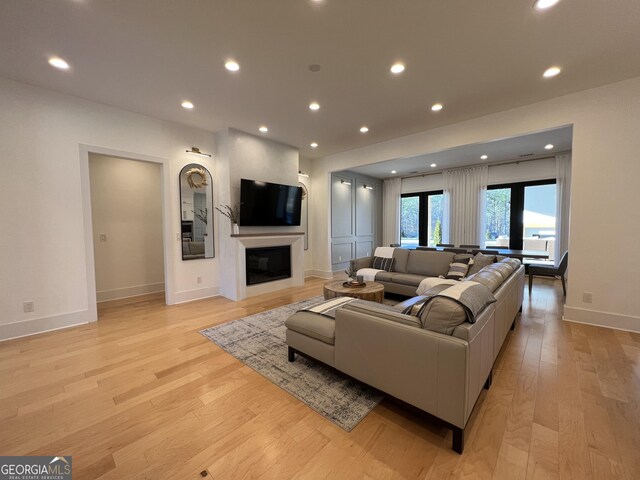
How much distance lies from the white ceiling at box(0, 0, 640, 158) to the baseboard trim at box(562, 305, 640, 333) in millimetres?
2851

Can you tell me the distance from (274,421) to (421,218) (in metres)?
7.50

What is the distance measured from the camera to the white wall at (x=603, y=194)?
3.04 metres

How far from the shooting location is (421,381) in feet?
5.10

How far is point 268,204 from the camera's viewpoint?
5.02m

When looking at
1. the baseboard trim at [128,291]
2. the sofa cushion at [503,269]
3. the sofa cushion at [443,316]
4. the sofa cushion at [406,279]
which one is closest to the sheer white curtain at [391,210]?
the sofa cushion at [406,279]

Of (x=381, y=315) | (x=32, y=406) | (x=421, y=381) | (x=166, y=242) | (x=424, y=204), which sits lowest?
(x=32, y=406)

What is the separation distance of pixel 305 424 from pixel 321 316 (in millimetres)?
825

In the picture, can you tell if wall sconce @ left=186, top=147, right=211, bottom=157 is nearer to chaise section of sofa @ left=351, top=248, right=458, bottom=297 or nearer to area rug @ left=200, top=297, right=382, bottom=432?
area rug @ left=200, top=297, right=382, bottom=432

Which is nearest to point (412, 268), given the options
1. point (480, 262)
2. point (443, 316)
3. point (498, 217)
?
point (480, 262)

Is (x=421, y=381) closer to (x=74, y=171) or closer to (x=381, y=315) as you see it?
(x=381, y=315)

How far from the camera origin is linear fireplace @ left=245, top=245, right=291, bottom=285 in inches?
191

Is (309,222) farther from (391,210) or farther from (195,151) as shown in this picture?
(391,210)

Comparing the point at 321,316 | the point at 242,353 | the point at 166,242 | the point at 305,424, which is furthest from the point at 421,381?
the point at 166,242

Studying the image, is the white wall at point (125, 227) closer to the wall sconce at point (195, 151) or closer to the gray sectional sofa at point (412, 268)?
the wall sconce at point (195, 151)
